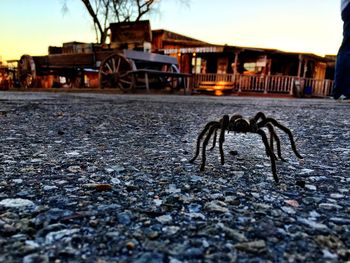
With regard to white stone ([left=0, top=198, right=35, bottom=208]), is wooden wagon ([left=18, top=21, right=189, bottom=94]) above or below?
above

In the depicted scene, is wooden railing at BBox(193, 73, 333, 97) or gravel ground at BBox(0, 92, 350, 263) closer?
gravel ground at BBox(0, 92, 350, 263)

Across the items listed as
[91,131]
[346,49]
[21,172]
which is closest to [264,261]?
[21,172]

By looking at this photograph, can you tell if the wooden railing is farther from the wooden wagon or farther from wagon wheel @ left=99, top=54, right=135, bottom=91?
wagon wheel @ left=99, top=54, right=135, bottom=91

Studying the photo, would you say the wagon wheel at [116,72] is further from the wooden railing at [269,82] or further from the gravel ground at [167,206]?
the gravel ground at [167,206]

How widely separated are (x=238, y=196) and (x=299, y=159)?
3.04ft

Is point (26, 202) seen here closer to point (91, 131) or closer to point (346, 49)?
point (91, 131)

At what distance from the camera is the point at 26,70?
53.5 feet

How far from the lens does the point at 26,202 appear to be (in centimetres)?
111

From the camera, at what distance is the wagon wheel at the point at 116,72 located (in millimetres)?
13008

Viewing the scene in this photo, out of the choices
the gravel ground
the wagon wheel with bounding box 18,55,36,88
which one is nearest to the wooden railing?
the wagon wheel with bounding box 18,55,36,88

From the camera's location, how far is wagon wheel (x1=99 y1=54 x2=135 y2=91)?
1301 centimetres

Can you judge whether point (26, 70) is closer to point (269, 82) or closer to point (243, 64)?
point (269, 82)

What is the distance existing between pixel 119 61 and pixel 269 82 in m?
13.7

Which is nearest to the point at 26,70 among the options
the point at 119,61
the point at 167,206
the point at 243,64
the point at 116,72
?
the point at 116,72
